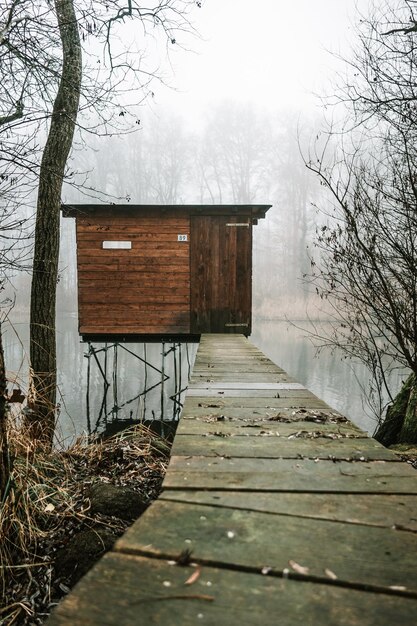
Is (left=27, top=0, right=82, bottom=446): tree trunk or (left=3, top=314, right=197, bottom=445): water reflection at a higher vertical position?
(left=27, top=0, right=82, bottom=446): tree trunk

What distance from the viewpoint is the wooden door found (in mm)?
11047

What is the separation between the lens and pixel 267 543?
113cm

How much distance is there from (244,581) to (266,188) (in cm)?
4025

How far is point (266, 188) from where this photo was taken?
38750 mm

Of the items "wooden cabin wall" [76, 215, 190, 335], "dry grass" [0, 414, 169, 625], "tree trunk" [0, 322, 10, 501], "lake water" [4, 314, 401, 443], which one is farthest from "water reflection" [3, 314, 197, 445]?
"tree trunk" [0, 322, 10, 501]

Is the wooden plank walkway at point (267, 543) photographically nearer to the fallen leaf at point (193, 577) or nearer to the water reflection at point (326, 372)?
the fallen leaf at point (193, 577)

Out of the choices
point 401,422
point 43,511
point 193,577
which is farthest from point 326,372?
point 193,577

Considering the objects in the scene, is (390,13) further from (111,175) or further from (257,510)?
(111,175)

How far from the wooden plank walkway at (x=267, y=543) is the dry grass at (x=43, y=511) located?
1215 mm

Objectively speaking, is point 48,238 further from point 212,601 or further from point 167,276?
point 212,601

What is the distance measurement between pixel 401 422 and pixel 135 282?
7593mm

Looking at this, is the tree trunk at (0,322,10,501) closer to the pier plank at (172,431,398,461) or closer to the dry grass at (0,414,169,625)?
the dry grass at (0,414,169,625)

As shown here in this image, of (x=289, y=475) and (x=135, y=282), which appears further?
(x=135, y=282)

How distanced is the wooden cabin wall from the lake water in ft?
3.63
